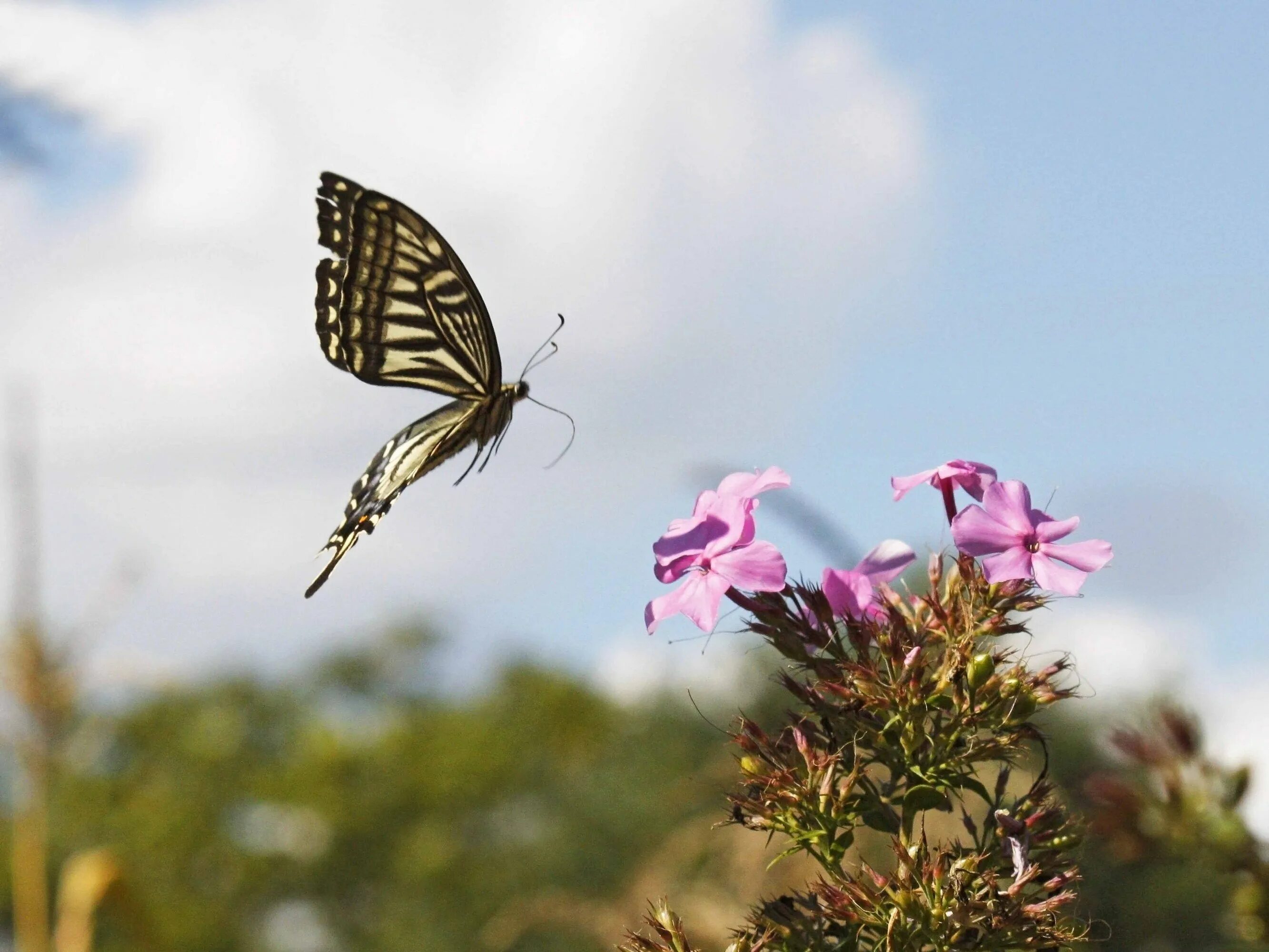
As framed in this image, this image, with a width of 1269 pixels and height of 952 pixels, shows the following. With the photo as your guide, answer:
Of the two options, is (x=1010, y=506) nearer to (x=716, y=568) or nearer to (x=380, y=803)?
(x=716, y=568)

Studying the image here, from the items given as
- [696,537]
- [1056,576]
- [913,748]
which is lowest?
[913,748]

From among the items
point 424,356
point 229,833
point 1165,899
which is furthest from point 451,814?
point 424,356

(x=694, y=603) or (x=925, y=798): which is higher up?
(x=694, y=603)

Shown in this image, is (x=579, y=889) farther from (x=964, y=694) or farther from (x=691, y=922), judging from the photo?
(x=964, y=694)

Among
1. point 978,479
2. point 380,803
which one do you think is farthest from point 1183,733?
point 380,803

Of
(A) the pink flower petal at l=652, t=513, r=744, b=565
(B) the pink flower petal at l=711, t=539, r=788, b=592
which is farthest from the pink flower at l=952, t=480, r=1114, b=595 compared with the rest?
(A) the pink flower petal at l=652, t=513, r=744, b=565

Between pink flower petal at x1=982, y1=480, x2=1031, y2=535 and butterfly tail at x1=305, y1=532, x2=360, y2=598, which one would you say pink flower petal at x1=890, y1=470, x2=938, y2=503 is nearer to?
pink flower petal at x1=982, y1=480, x2=1031, y2=535

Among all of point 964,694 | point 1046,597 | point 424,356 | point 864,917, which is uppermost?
point 424,356

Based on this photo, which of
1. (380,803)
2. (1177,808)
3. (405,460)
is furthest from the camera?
(380,803)
